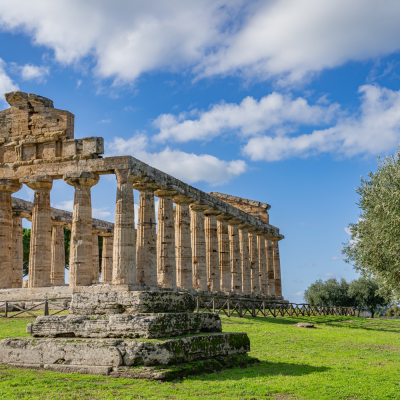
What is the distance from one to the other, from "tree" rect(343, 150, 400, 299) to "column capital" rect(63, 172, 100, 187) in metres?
13.3

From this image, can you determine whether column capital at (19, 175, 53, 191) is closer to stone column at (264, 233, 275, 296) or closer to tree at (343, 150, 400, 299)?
tree at (343, 150, 400, 299)

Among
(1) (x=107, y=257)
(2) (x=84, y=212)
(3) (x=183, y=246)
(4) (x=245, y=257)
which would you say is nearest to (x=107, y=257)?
(1) (x=107, y=257)

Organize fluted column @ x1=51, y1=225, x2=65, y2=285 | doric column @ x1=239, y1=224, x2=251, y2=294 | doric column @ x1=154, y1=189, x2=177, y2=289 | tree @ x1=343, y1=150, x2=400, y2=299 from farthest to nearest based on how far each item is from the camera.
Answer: doric column @ x1=239, y1=224, x2=251, y2=294 < fluted column @ x1=51, y1=225, x2=65, y2=285 < doric column @ x1=154, y1=189, x2=177, y2=289 < tree @ x1=343, y1=150, x2=400, y2=299

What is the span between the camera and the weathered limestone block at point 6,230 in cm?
2692

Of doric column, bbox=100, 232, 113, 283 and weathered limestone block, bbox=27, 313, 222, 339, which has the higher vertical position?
doric column, bbox=100, 232, 113, 283

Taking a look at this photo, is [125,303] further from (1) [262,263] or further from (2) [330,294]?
(2) [330,294]

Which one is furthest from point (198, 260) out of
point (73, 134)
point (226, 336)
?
point (226, 336)

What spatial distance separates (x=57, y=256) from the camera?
3606cm

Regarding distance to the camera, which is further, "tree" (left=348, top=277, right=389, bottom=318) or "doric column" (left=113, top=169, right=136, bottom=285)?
"tree" (left=348, top=277, right=389, bottom=318)

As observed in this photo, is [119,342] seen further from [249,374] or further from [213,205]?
[213,205]

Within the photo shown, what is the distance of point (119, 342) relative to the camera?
9039mm

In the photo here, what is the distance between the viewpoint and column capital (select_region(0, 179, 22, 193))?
27000 millimetres

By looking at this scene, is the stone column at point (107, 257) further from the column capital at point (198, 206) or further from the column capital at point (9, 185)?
the column capital at point (9, 185)

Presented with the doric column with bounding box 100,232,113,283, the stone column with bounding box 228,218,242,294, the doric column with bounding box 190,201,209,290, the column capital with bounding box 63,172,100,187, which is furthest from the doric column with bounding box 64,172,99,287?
the doric column with bounding box 100,232,113,283
